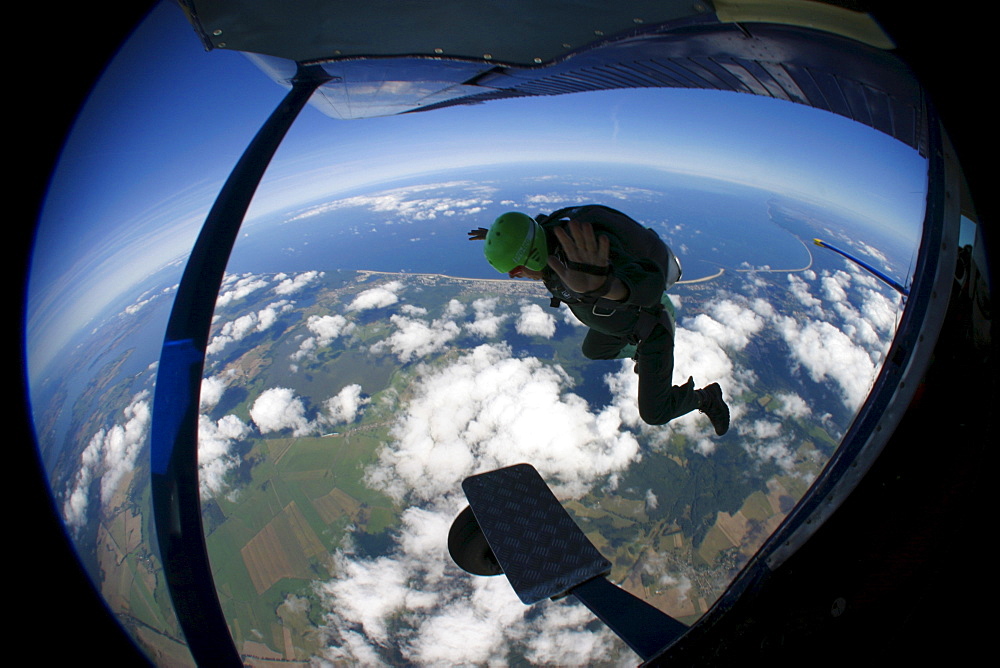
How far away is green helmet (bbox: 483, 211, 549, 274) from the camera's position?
151 cm

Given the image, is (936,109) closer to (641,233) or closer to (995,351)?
(995,351)

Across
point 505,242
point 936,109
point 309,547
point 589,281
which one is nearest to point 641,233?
point 589,281

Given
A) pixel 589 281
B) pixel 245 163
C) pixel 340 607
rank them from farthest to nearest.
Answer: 1. pixel 340 607
2. pixel 245 163
3. pixel 589 281

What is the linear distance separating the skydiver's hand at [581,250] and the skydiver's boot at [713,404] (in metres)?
1.77

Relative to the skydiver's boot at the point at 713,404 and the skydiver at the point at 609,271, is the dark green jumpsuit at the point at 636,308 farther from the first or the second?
the skydiver's boot at the point at 713,404

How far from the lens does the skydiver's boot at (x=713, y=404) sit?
8.95ft

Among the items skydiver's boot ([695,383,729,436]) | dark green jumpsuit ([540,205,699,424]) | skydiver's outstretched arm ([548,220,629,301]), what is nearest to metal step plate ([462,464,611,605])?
dark green jumpsuit ([540,205,699,424])

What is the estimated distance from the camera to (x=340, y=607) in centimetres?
1825

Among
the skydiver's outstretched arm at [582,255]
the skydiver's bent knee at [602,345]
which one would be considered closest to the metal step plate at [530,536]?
the skydiver's bent knee at [602,345]

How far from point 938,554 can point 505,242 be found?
1.46 meters

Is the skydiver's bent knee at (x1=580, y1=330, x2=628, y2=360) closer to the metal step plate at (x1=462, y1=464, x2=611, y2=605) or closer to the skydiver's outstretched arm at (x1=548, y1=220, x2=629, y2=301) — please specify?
the metal step plate at (x1=462, y1=464, x2=611, y2=605)

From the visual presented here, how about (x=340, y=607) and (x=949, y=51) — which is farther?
(x=340, y=607)

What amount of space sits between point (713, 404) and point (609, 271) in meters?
1.90

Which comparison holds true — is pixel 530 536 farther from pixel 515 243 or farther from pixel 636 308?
pixel 515 243
